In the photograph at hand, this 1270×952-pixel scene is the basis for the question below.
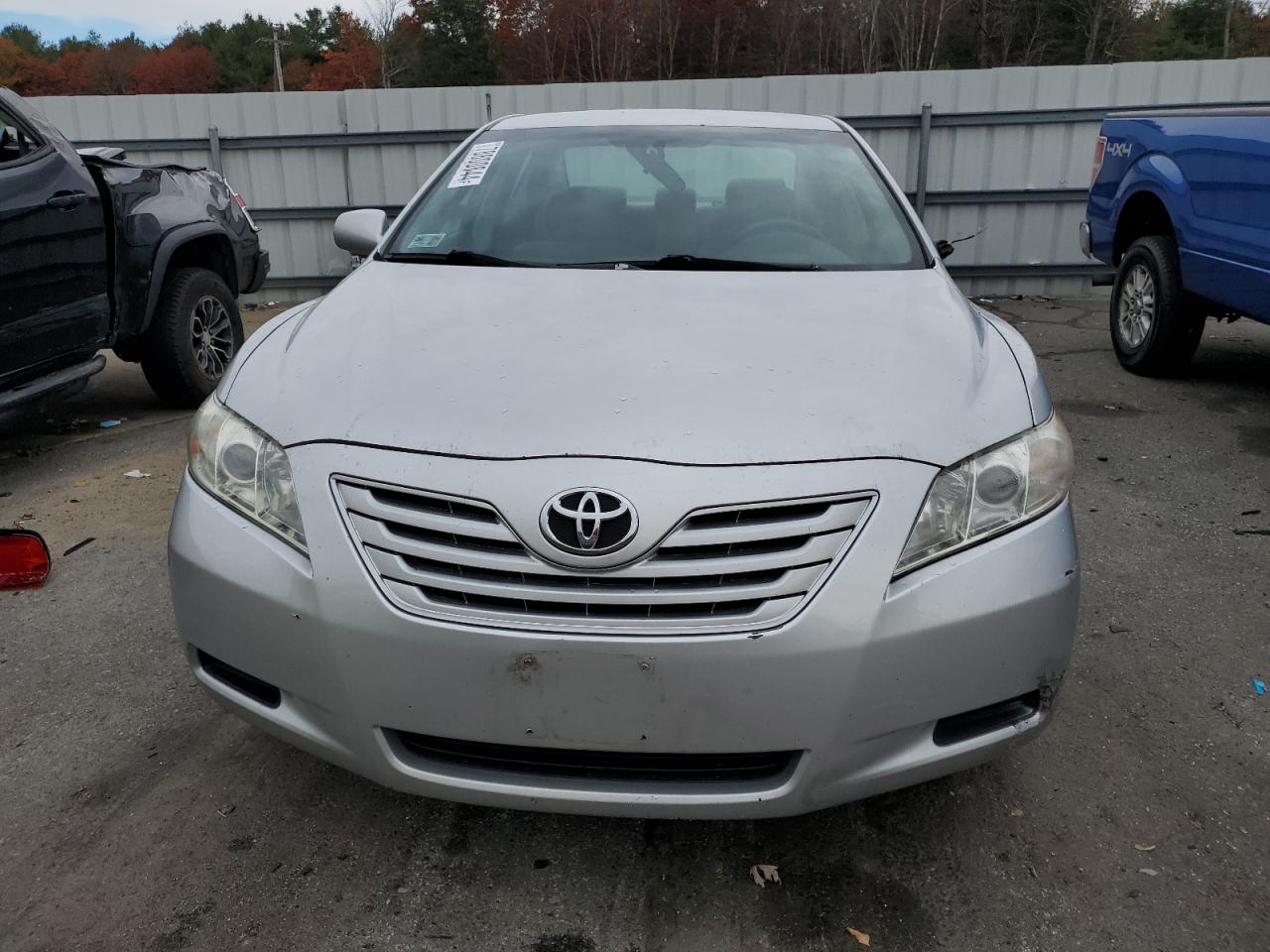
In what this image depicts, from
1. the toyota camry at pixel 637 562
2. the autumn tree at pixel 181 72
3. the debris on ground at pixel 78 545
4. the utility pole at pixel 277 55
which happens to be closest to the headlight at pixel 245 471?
the toyota camry at pixel 637 562

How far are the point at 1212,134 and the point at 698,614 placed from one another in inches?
198

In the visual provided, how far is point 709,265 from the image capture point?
9.11ft

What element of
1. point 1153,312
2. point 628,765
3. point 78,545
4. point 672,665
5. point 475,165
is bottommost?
point 78,545

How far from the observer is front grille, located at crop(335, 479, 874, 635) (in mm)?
1668

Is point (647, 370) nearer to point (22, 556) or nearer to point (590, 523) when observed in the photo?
point (590, 523)

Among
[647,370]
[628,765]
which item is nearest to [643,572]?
[628,765]

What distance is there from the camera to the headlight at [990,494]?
1.77 metres

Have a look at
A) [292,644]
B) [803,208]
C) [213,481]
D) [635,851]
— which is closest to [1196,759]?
[635,851]

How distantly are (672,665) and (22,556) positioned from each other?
2737 mm

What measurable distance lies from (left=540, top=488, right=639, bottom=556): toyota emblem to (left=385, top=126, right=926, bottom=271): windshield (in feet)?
4.15

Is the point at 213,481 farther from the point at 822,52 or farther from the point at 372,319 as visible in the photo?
the point at 822,52

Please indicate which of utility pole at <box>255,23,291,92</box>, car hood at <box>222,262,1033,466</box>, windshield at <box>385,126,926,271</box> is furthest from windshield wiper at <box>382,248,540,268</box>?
utility pole at <box>255,23,291,92</box>

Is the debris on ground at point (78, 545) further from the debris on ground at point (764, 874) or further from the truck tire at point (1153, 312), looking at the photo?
the truck tire at point (1153, 312)

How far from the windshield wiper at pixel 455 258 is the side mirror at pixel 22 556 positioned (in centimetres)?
160
